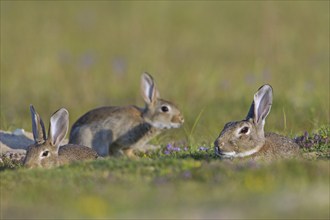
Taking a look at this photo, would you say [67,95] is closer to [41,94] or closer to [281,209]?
[41,94]

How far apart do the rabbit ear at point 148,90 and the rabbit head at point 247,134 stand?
3.79 m

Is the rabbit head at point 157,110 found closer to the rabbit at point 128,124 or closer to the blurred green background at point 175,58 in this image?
the rabbit at point 128,124

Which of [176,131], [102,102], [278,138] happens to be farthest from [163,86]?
[278,138]

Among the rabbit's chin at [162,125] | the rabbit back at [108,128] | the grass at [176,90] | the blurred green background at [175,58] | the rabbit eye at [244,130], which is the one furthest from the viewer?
the blurred green background at [175,58]

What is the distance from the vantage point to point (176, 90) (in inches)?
595

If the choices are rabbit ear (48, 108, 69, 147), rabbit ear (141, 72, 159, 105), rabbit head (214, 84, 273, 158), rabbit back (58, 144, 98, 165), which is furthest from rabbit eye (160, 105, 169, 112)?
rabbit head (214, 84, 273, 158)

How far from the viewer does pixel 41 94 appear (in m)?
15.5

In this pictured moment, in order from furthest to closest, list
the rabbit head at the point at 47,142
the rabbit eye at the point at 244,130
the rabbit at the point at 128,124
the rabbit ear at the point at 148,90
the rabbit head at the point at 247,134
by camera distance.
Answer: the rabbit ear at the point at 148,90
the rabbit at the point at 128,124
the rabbit head at the point at 47,142
the rabbit eye at the point at 244,130
the rabbit head at the point at 247,134

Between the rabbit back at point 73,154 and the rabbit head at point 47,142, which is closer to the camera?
the rabbit head at point 47,142

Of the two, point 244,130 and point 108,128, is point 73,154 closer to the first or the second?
point 244,130

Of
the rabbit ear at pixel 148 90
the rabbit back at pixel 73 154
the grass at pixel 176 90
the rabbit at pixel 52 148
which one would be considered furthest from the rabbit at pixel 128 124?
the rabbit at pixel 52 148

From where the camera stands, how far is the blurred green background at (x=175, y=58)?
1328cm

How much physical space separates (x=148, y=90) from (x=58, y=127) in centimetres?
363

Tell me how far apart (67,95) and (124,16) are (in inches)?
351
